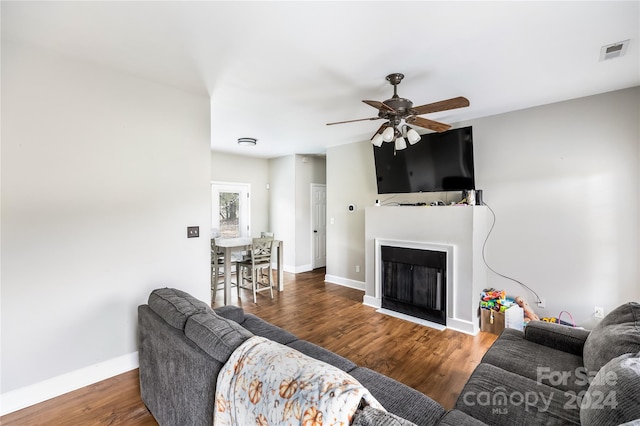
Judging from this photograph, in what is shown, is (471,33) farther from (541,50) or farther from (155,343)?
(155,343)

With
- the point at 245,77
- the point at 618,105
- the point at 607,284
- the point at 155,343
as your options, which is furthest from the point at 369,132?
the point at 155,343

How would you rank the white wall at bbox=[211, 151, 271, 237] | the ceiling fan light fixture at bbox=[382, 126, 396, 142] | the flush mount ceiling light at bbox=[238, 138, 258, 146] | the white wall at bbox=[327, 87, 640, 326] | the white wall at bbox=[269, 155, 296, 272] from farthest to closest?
the white wall at bbox=[269, 155, 296, 272]
the white wall at bbox=[211, 151, 271, 237]
the flush mount ceiling light at bbox=[238, 138, 258, 146]
the white wall at bbox=[327, 87, 640, 326]
the ceiling fan light fixture at bbox=[382, 126, 396, 142]

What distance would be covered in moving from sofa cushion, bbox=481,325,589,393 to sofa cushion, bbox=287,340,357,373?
880mm

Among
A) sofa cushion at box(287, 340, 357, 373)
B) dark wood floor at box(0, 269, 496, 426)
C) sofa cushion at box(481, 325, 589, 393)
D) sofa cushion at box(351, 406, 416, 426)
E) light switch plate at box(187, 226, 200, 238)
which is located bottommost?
dark wood floor at box(0, 269, 496, 426)

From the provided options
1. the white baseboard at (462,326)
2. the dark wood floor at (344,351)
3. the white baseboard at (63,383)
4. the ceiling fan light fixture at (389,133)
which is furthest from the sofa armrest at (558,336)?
the white baseboard at (63,383)

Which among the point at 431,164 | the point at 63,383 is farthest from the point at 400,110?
the point at 63,383

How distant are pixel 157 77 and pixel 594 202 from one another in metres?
4.45

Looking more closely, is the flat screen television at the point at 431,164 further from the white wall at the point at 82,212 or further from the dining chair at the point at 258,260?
the white wall at the point at 82,212

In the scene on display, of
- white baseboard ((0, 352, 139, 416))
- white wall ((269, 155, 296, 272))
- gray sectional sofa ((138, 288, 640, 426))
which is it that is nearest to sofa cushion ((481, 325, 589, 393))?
gray sectional sofa ((138, 288, 640, 426))

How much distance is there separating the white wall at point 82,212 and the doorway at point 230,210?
3.12m

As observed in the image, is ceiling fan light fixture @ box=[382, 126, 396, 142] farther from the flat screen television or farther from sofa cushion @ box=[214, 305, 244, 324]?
sofa cushion @ box=[214, 305, 244, 324]

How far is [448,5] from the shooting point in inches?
64.8

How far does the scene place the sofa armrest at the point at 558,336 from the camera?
1817mm

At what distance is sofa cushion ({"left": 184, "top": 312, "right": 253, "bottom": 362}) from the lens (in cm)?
127
